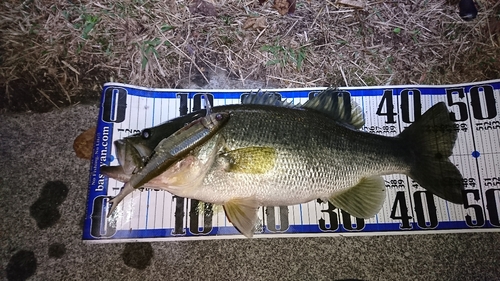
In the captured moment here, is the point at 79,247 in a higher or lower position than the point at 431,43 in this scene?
lower

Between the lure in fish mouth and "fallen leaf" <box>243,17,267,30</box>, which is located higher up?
"fallen leaf" <box>243,17,267,30</box>

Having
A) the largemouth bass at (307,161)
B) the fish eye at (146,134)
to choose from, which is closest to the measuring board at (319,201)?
the largemouth bass at (307,161)

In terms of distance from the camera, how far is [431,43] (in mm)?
2902

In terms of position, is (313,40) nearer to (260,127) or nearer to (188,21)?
(188,21)

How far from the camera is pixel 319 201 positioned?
2.55 m

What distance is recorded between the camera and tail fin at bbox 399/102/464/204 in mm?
2336

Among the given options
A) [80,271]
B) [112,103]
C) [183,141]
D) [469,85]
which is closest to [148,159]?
[183,141]

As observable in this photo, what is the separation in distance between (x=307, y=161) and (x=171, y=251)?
1.18 metres

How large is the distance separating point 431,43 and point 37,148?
3.19m

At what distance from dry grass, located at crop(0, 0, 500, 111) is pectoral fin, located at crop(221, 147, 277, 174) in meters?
0.95

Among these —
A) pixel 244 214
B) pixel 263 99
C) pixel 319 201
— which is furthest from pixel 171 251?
pixel 263 99

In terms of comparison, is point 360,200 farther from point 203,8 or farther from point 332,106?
point 203,8

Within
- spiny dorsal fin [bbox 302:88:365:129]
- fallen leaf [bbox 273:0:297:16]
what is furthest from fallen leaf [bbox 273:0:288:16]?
spiny dorsal fin [bbox 302:88:365:129]

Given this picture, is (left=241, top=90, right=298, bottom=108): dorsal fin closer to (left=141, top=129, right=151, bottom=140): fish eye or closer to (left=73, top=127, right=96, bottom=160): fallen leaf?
(left=141, top=129, right=151, bottom=140): fish eye
